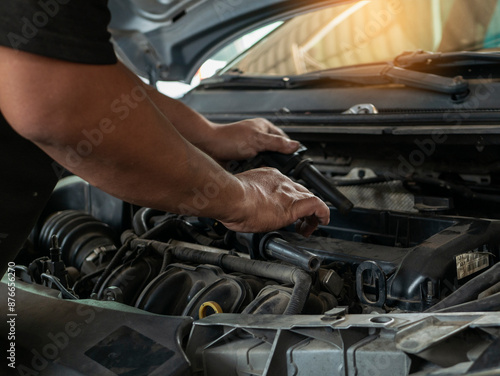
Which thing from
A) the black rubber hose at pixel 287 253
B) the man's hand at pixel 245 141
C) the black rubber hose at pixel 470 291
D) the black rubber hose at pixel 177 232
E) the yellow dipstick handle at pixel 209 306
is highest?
the man's hand at pixel 245 141

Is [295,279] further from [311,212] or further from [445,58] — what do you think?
[445,58]

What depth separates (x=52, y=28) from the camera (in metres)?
0.90

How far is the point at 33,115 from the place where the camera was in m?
0.90

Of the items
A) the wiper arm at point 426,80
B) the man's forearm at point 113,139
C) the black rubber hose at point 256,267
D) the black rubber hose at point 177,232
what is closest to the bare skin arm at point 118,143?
the man's forearm at point 113,139

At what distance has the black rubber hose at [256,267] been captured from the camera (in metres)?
1.28

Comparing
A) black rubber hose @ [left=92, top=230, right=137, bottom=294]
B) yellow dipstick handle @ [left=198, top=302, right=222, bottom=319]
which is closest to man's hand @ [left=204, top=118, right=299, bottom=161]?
black rubber hose @ [left=92, top=230, right=137, bottom=294]

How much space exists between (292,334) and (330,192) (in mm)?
582

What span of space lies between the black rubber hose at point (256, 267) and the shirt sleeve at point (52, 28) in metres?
0.63

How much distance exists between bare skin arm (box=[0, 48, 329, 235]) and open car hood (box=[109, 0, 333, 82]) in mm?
1141

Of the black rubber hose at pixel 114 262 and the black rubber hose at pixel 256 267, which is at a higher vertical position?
the black rubber hose at pixel 256 267

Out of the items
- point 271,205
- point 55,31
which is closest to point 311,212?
point 271,205

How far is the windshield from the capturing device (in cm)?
187

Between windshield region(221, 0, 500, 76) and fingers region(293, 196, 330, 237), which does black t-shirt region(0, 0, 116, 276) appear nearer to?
fingers region(293, 196, 330, 237)

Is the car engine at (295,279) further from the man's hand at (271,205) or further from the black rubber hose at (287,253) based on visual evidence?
the man's hand at (271,205)
